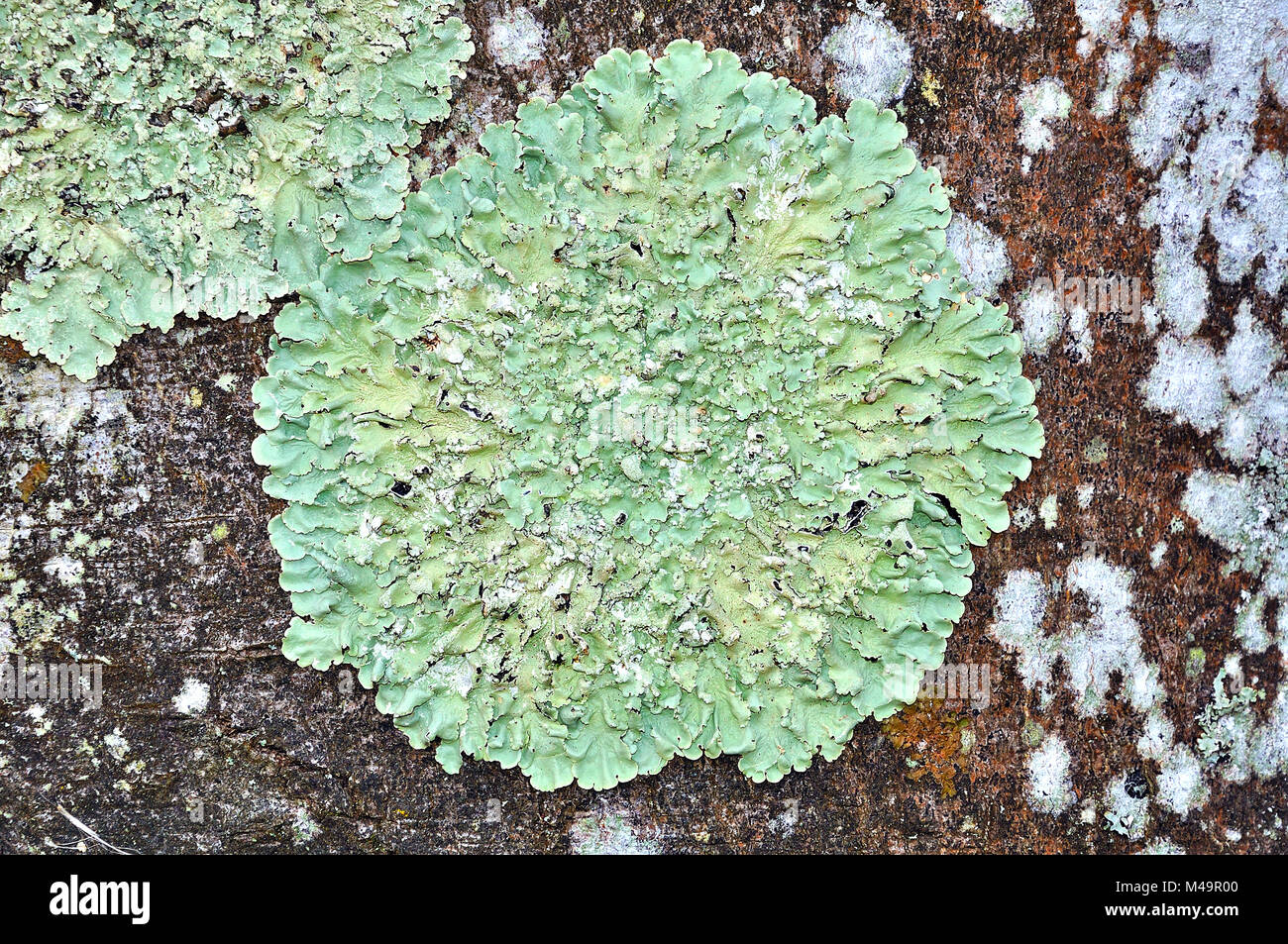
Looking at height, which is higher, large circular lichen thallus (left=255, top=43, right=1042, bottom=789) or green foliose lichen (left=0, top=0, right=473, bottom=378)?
green foliose lichen (left=0, top=0, right=473, bottom=378)

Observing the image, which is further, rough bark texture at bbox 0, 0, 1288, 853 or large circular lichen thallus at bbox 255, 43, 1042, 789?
rough bark texture at bbox 0, 0, 1288, 853

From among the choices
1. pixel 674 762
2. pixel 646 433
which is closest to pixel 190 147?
pixel 646 433

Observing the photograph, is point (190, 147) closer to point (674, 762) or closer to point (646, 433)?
point (646, 433)

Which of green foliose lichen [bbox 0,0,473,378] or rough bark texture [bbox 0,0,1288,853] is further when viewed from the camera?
rough bark texture [bbox 0,0,1288,853]

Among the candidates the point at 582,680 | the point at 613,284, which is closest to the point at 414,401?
the point at 613,284
